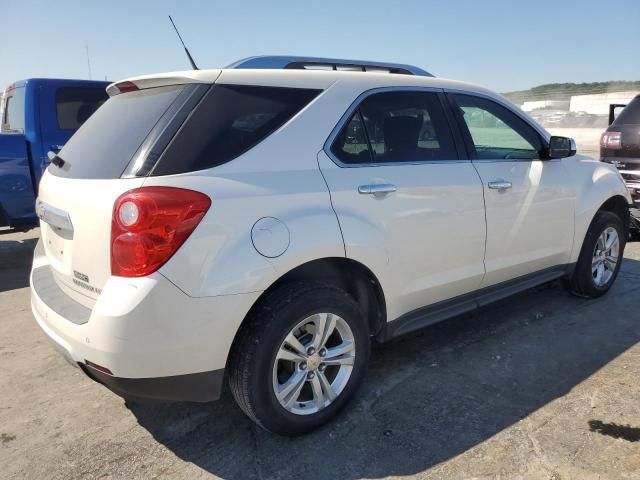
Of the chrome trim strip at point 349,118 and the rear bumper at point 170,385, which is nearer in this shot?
the rear bumper at point 170,385

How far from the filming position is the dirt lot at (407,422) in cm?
242

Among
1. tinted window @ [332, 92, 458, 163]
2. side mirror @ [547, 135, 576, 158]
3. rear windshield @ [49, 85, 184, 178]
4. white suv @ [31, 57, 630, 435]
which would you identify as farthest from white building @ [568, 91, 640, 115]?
rear windshield @ [49, 85, 184, 178]

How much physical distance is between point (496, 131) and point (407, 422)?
2.13 meters

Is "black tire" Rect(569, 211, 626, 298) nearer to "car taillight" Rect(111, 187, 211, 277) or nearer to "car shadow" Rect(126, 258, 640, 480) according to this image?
"car shadow" Rect(126, 258, 640, 480)

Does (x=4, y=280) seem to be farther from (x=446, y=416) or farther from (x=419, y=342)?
(x=446, y=416)

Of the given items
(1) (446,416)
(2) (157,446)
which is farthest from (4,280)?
(1) (446,416)

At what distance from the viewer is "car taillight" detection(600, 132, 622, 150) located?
6.70 metres

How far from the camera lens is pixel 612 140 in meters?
6.79

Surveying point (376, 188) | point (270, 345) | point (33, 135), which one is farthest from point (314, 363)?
point (33, 135)

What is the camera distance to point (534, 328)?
3922mm

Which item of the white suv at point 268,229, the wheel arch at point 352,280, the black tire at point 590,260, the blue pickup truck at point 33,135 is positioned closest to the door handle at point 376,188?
the white suv at point 268,229

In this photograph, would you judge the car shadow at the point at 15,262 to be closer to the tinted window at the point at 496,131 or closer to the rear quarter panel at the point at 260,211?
the rear quarter panel at the point at 260,211

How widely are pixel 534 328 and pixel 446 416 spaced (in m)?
1.49

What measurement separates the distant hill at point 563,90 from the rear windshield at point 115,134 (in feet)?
180
